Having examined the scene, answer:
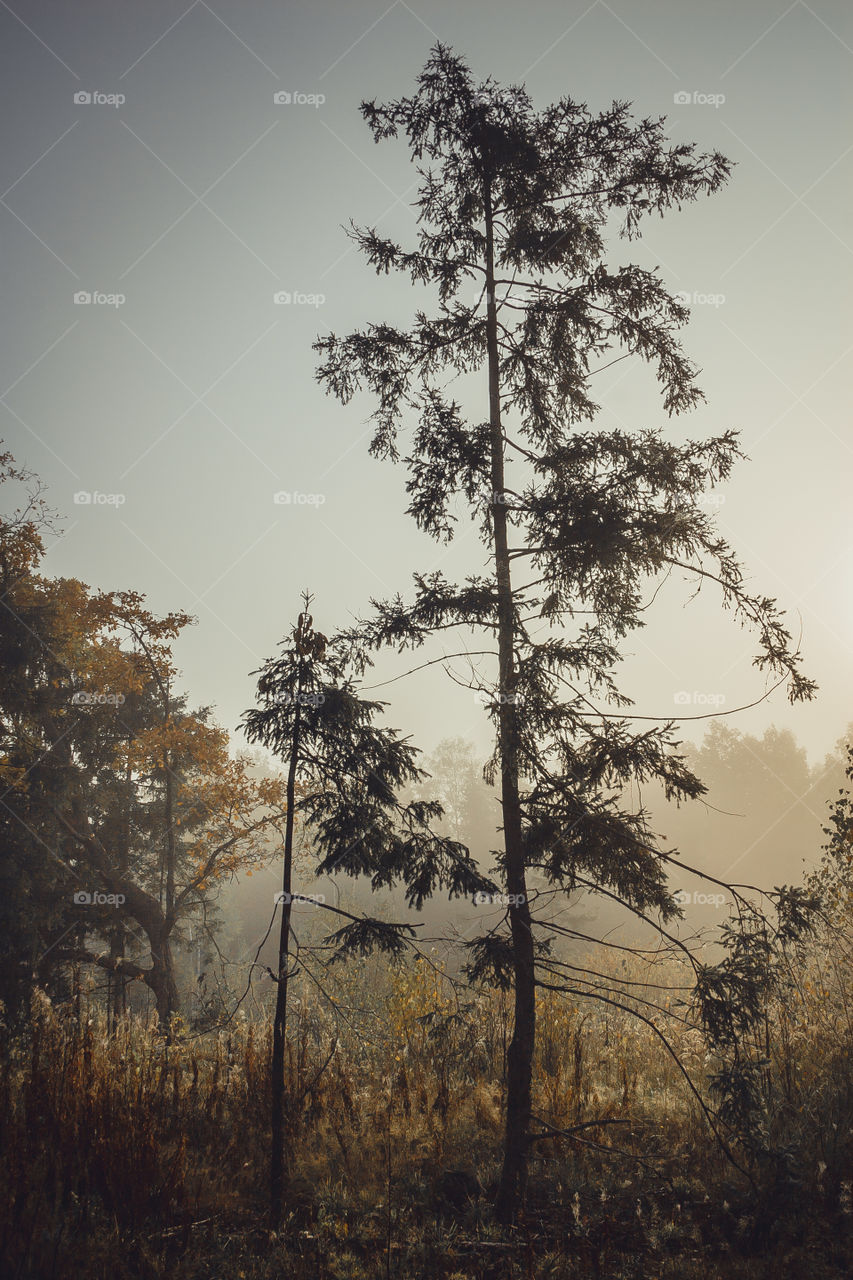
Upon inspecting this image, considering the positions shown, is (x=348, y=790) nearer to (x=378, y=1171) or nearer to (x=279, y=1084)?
(x=279, y=1084)

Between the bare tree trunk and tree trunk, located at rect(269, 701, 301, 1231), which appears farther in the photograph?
the bare tree trunk

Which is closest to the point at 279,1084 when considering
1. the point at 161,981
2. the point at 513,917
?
the point at 513,917

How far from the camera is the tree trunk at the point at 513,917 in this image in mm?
4312

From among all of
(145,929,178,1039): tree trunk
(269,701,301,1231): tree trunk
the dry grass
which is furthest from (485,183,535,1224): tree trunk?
(145,929,178,1039): tree trunk

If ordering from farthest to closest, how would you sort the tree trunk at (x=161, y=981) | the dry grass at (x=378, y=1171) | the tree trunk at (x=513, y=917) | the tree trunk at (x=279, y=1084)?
1. the tree trunk at (x=161, y=981)
2. the tree trunk at (x=513, y=917)
3. the tree trunk at (x=279, y=1084)
4. the dry grass at (x=378, y=1171)

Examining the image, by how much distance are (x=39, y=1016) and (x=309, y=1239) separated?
8.89 ft

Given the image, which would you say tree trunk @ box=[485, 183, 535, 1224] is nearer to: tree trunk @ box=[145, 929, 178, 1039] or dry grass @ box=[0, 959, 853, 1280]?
dry grass @ box=[0, 959, 853, 1280]

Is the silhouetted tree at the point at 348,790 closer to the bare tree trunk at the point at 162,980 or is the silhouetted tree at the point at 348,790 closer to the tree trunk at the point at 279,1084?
the tree trunk at the point at 279,1084

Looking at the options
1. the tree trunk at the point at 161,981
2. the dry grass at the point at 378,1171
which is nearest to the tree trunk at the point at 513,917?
the dry grass at the point at 378,1171

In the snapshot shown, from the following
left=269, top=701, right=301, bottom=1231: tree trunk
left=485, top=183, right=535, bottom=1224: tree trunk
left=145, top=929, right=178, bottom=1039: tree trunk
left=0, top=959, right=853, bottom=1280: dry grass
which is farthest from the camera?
left=145, top=929, right=178, bottom=1039: tree trunk

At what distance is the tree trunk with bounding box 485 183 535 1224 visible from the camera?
4.31 meters

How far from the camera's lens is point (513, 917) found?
462 centimetres

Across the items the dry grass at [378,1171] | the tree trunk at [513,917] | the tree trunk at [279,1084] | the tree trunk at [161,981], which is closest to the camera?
the dry grass at [378,1171]

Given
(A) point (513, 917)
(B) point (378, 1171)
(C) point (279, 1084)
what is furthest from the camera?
(B) point (378, 1171)
